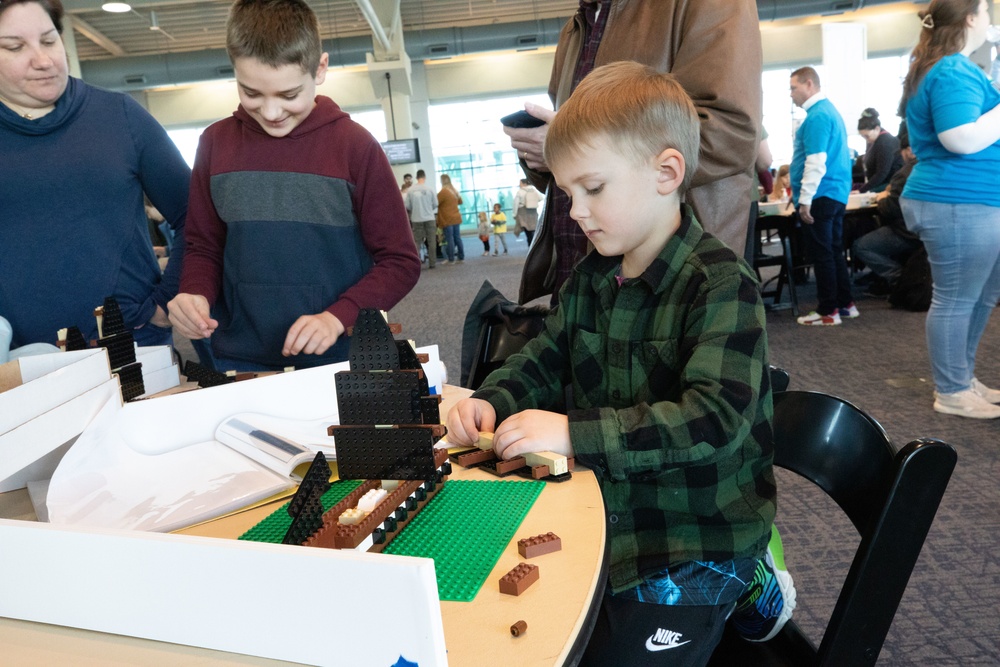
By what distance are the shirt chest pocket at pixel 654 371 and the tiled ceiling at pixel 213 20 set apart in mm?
14157

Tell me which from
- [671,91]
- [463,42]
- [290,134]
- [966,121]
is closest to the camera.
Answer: [671,91]

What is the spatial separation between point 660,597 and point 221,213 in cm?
125

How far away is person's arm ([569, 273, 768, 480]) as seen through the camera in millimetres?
1003

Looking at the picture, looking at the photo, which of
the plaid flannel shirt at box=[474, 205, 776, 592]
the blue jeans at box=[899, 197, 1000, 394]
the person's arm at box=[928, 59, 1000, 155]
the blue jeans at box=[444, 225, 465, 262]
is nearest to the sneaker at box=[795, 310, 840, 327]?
Result: the blue jeans at box=[899, 197, 1000, 394]

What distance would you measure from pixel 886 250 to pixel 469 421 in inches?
217

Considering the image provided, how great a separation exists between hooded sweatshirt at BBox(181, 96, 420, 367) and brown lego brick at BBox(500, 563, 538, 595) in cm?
101

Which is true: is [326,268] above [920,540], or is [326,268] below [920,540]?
above

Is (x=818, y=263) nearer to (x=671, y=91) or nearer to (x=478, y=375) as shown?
(x=478, y=375)

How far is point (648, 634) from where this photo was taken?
1042mm

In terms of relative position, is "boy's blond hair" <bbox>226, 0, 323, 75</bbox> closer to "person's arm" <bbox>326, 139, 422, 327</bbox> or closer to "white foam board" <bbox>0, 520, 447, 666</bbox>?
"person's arm" <bbox>326, 139, 422, 327</bbox>

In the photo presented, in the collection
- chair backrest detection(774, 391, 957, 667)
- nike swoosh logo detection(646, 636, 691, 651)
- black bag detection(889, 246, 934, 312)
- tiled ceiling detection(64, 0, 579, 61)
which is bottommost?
black bag detection(889, 246, 934, 312)

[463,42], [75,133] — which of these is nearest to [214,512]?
[75,133]

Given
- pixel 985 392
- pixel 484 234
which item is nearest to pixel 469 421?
pixel 985 392

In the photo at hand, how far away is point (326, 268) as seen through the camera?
1.74 metres
